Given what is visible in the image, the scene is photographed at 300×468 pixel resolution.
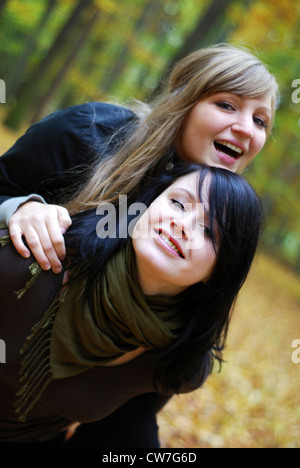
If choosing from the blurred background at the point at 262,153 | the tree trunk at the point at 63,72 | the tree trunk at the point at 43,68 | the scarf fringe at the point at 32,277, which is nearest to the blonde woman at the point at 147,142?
the scarf fringe at the point at 32,277

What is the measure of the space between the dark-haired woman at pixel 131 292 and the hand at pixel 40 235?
4cm

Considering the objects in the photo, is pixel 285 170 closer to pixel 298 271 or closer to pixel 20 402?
pixel 298 271

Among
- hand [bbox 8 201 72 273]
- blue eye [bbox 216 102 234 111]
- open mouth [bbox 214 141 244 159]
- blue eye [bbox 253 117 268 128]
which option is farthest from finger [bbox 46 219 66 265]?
blue eye [bbox 253 117 268 128]

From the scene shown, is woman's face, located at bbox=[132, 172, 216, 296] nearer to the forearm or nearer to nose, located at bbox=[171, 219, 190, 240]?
nose, located at bbox=[171, 219, 190, 240]

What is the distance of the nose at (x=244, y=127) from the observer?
193 centimetres

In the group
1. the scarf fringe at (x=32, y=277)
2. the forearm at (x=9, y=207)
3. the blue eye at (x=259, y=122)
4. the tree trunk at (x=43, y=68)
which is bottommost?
the tree trunk at (x=43, y=68)

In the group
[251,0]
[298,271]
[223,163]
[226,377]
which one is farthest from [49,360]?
[298,271]

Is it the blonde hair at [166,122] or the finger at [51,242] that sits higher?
the blonde hair at [166,122]

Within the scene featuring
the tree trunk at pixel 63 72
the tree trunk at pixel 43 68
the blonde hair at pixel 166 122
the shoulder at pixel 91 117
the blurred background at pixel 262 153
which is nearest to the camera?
the blonde hair at pixel 166 122

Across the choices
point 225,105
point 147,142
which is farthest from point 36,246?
point 225,105

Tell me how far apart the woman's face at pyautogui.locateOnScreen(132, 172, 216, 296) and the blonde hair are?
1.13 ft

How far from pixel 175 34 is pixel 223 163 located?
16549mm

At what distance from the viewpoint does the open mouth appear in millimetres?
1968

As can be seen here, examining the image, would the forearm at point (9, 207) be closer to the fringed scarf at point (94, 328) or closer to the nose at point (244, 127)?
the fringed scarf at point (94, 328)
